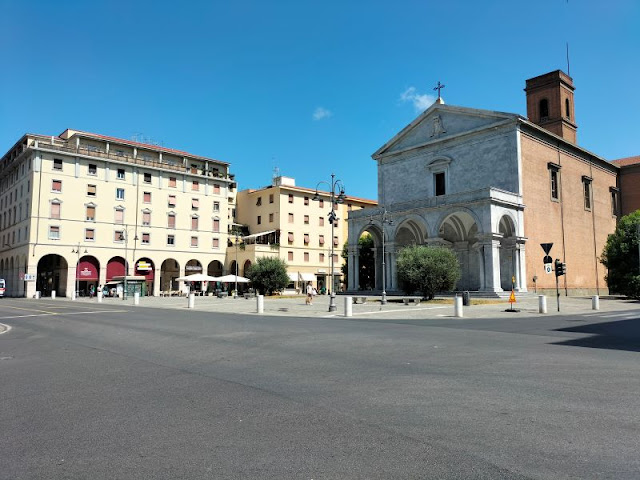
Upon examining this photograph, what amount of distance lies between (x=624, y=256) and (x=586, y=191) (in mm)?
13273

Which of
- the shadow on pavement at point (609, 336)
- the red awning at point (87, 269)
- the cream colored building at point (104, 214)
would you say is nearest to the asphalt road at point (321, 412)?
the shadow on pavement at point (609, 336)

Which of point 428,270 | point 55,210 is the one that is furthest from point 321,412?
point 55,210

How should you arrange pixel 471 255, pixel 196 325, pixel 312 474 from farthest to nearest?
pixel 471 255 < pixel 196 325 < pixel 312 474

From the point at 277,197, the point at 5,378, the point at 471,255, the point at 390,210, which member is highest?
the point at 277,197

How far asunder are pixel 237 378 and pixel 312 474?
3.97m

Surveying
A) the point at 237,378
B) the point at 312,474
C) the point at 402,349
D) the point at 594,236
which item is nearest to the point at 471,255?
the point at 594,236

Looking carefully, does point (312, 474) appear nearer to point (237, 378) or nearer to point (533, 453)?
point (533, 453)

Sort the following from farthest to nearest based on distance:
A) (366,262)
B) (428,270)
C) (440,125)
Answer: (366,262), (440,125), (428,270)

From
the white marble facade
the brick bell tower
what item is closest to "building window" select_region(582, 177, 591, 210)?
the brick bell tower

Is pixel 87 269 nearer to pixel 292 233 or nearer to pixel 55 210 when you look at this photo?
pixel 55 210

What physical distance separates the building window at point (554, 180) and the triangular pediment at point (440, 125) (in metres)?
7.60

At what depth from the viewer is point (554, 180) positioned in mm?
45594

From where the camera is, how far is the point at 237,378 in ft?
24.6

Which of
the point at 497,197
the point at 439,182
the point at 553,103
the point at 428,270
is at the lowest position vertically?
the point at 428,270
